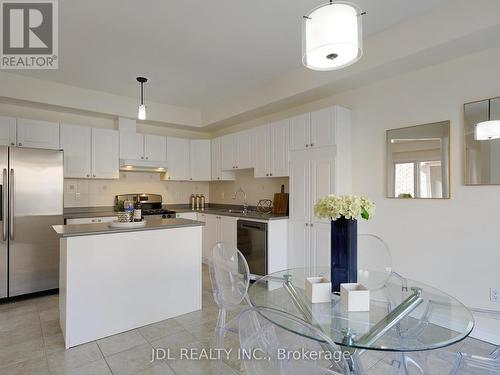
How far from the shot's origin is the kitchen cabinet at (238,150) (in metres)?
4.45

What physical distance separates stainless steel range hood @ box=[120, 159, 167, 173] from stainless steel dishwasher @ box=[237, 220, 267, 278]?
1817 mm

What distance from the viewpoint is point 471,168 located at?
2424 millimetres

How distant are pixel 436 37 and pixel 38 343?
13.4 feet

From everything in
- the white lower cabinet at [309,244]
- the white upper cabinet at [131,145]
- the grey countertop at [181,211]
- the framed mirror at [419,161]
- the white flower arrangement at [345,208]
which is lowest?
the white lower cabinet at [309,244]

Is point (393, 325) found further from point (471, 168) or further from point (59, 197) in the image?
point (59, 197)

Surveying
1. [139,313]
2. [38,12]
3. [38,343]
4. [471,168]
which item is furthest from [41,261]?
[471,168]

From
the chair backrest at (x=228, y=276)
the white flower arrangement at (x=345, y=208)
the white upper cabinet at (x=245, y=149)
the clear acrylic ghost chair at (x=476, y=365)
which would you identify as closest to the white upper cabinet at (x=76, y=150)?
the white upper cabinet at (x=245, y=149)

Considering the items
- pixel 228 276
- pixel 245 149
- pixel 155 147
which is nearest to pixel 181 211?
pixel 155 147

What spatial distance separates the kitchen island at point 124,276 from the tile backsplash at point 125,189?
1987 mm

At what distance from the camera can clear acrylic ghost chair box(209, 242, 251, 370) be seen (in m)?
1.93

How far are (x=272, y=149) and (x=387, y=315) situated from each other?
114 inches

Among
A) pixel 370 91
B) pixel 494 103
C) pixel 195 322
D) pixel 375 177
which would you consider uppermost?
pixel 370 91

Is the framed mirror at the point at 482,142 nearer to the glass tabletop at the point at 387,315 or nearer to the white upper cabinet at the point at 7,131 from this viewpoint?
the glass tabletop at the point at 387,315

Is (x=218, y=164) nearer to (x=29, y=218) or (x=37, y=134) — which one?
(x=37, y=134)
